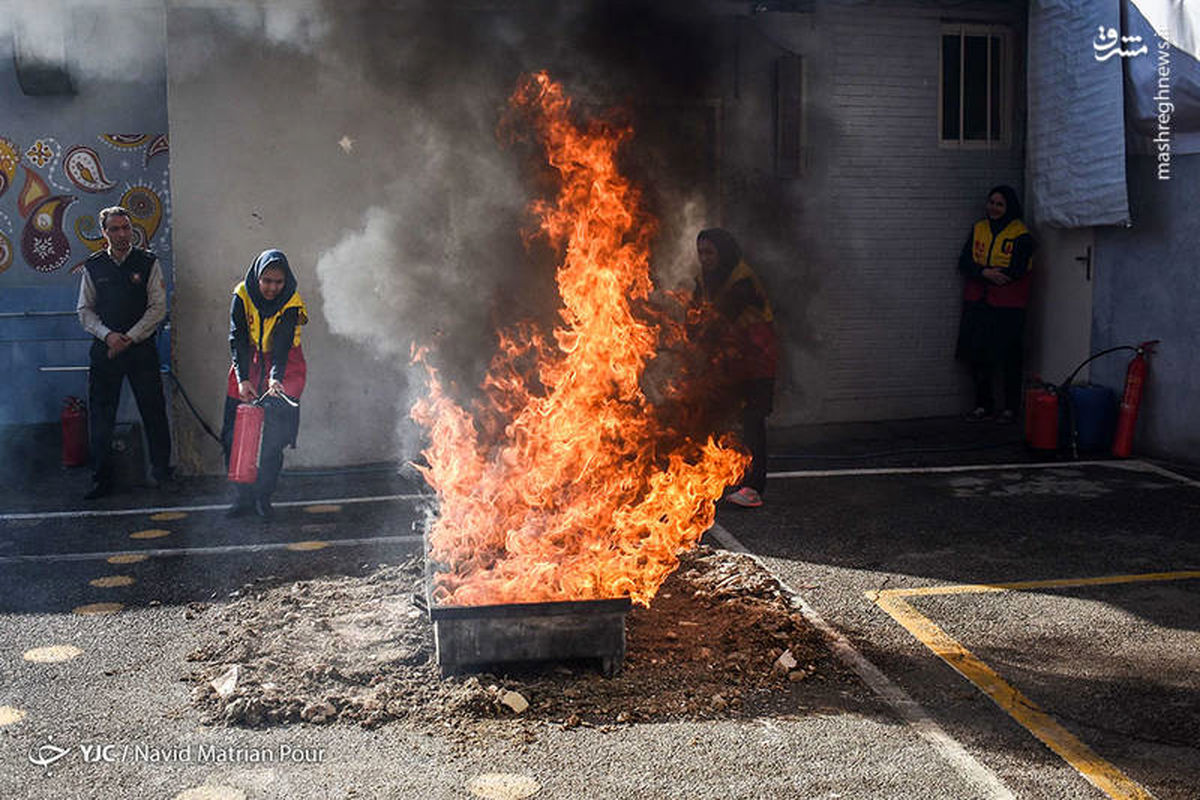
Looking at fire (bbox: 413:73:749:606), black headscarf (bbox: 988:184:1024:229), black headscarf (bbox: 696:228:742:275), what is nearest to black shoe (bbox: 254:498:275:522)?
fire (bbox: 413:73:749:606)

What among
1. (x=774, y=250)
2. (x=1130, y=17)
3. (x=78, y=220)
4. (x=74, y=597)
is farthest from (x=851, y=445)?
(x=78, y=220)

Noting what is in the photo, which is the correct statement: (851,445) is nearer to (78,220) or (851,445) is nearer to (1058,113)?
(1058,113)

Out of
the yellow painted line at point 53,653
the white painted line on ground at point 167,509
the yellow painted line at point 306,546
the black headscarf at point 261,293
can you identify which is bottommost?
the yellow painted line at point 53,653

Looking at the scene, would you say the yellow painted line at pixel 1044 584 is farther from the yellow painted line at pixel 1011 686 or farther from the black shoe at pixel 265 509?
the black shoe at pixel 265 509

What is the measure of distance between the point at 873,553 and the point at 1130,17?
5865 mm

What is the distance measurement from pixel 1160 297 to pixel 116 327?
29.3 feet

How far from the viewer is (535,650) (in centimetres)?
498

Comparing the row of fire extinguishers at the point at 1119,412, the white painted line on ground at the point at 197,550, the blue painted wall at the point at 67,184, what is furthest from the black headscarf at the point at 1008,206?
the blue painted wall at the point at 67,184

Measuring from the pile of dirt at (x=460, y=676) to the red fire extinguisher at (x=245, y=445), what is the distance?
1563 mm

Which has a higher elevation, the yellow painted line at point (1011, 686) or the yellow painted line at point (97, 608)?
the yellow painted line at point (97, 608)

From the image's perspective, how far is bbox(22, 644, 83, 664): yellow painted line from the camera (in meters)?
5.34

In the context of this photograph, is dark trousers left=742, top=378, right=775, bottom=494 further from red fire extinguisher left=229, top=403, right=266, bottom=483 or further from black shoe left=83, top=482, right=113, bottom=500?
black shoe left=83, top=482, right=113, bottom=500

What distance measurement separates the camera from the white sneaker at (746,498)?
820cm

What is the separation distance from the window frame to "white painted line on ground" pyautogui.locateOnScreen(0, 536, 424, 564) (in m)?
7.28
